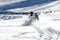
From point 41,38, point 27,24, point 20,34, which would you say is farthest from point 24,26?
point 41,38

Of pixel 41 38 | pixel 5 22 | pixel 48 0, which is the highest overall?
pixel 48 0

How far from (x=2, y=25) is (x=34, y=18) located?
108 centimetres

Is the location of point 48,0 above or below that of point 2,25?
above

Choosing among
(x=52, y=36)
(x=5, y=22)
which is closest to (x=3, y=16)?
(x=5, y=22)

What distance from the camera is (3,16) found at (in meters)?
6.36

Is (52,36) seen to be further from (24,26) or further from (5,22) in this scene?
(5,22)

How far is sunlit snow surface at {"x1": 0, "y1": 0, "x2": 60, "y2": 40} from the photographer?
14.6 feet

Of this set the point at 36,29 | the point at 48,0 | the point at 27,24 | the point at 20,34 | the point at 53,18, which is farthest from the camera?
the point at 48,0

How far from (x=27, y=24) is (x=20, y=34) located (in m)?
0.81

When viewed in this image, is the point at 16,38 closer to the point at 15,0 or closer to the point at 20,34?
the point at 20,34

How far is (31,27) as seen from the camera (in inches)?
203

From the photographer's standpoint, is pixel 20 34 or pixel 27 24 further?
pixel 27 24

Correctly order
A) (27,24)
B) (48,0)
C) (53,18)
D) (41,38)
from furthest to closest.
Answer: (48,0) < (53,18) < (27,24) < (41,38)

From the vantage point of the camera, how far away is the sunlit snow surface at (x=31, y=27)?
14.6 feet
